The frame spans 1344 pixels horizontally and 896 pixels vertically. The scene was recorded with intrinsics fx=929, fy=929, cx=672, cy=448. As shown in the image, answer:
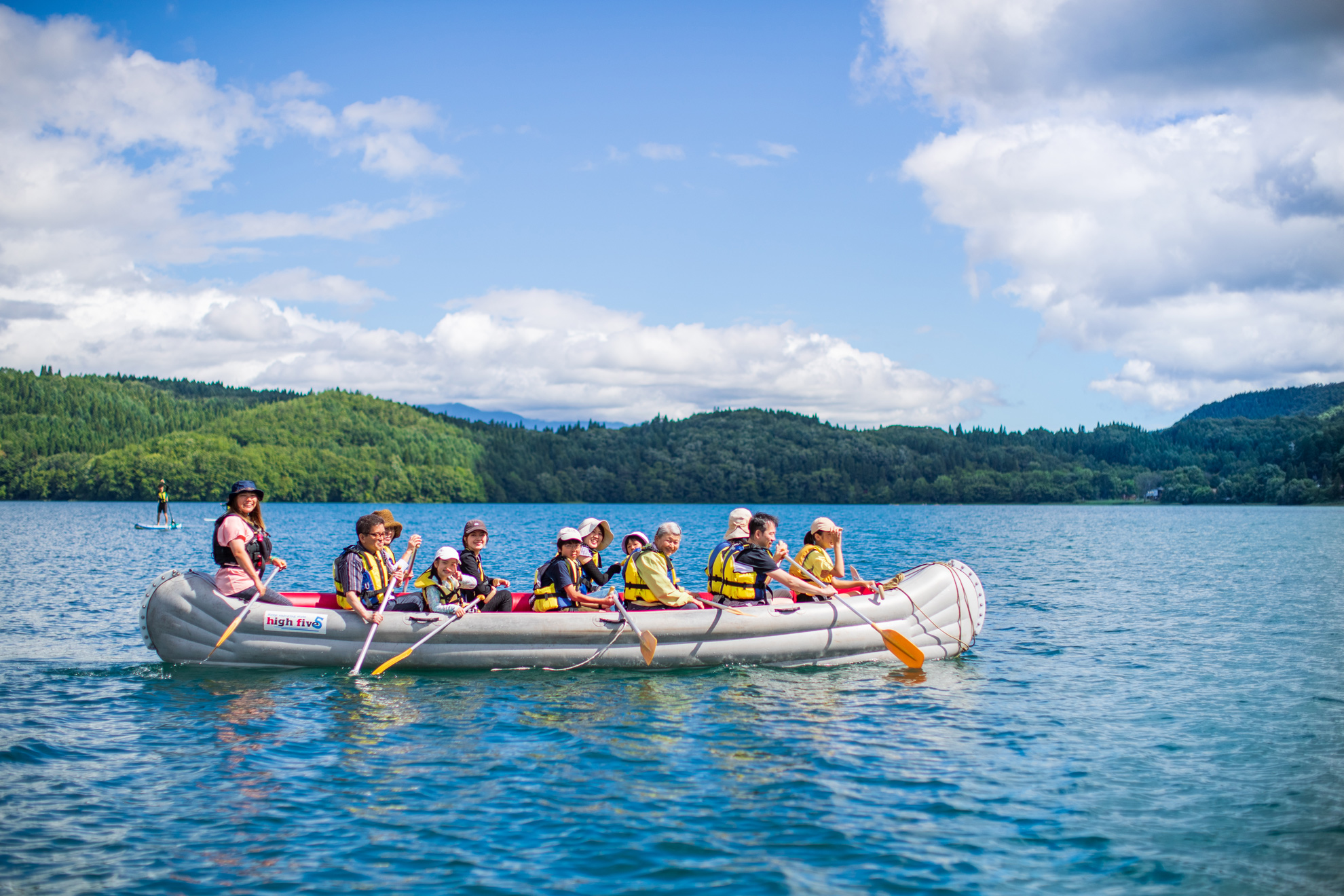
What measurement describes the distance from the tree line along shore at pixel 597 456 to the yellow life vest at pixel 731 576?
112 m

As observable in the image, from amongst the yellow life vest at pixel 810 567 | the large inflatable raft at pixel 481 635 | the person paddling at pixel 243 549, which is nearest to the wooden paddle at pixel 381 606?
the large inflatable raft at pixel 481 635

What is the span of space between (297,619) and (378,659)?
1.11m

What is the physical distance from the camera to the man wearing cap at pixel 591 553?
12.1m

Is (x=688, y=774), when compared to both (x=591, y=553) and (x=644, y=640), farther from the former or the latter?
(x=591, y=553)

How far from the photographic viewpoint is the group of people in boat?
1126 centimetres

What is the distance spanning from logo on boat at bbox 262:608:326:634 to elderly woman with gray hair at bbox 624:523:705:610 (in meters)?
3.82

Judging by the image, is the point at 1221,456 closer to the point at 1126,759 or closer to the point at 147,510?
the point at 147,510

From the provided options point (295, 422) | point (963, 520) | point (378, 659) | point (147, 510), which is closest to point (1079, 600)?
point (378, 659)

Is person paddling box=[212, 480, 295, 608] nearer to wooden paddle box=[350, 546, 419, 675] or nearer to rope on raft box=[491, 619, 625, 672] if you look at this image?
wooden paddle box=[350, 546, 419, 675]

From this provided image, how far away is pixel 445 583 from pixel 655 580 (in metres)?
2.68

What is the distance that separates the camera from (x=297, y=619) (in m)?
11.4

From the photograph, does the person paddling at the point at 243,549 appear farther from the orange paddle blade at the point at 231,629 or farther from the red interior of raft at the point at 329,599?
the red interior of raft at the point at 329,599

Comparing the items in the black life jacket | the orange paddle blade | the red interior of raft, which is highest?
the black life jacket

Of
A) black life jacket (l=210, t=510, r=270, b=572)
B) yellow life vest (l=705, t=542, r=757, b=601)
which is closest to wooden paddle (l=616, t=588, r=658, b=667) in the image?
yellow life vest (l=705, t=542, r=757, b=601)
